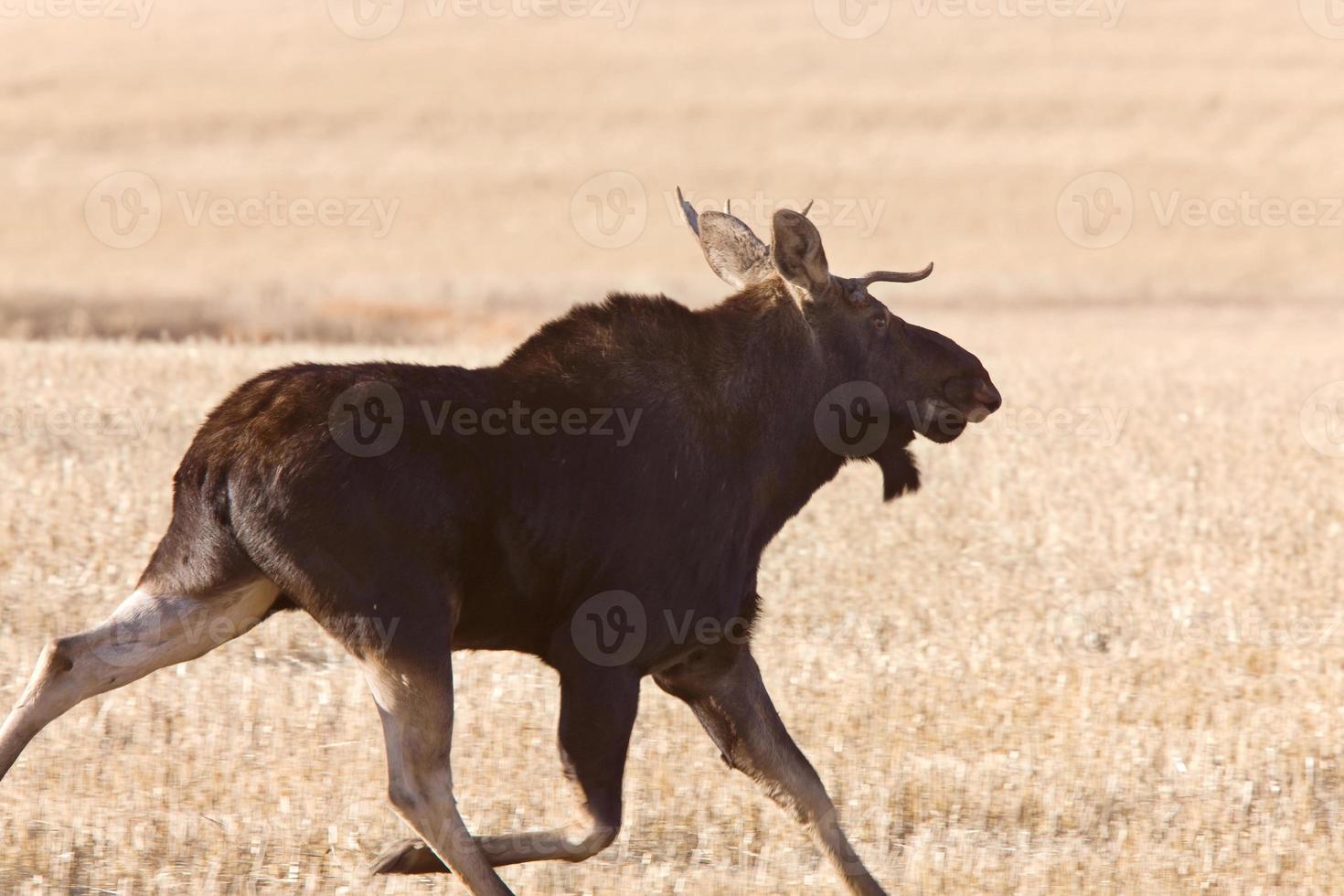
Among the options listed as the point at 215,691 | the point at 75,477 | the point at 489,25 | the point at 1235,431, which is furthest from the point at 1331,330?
the point at 489,25

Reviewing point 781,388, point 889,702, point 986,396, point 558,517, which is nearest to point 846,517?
point 889,702

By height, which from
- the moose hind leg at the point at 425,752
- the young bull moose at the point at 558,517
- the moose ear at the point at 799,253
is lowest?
the moose hind leg at the point at 425,752

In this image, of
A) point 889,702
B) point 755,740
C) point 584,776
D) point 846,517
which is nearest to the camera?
point 584,776

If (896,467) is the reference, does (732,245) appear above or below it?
above

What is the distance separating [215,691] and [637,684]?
3.21 m

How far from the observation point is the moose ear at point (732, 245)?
625 centimetres

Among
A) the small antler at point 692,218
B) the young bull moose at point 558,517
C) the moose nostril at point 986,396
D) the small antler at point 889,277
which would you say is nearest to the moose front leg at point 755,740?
the young bull moose at point 558,517

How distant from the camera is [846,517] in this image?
12023 millimetres

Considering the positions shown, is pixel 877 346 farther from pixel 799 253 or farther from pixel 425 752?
pixel 425 752

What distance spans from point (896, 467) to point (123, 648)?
2723 millimetres

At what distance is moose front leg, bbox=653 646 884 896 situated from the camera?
585 centimetres

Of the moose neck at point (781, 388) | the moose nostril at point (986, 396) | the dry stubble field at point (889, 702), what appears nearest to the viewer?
the moose neck at point (781, 388)

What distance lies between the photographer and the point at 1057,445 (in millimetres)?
14016

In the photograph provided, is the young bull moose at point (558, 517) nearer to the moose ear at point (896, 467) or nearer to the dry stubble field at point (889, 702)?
the moose ear at point (896, 467)
